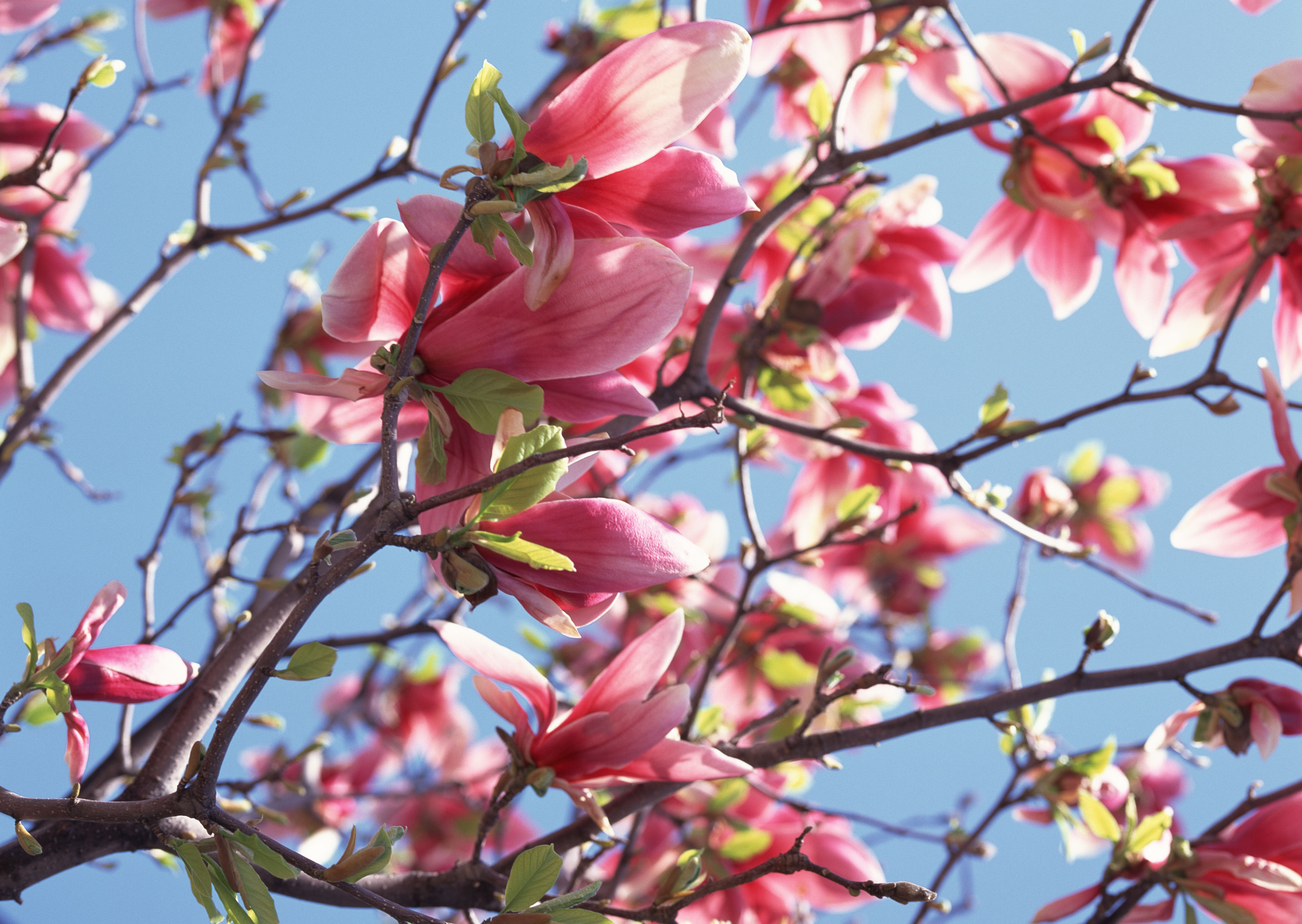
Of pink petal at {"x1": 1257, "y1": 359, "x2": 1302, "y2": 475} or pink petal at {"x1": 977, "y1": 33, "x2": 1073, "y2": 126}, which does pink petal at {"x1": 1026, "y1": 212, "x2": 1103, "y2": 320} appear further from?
pink petal at {"x1": 1257, "y1": 359, "x2": 1302, "y2": 475}

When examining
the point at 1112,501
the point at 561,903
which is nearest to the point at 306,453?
the point at 561,903

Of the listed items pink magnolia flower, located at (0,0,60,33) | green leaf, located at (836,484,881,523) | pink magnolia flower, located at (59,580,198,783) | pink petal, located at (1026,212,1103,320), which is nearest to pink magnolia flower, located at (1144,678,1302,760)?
green leaf, located at (836,484,881,523)

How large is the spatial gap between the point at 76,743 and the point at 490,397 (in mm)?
269

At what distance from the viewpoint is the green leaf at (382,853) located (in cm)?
38

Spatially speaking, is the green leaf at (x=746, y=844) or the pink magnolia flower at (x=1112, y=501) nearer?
the green leaf at (x=746, y=844)

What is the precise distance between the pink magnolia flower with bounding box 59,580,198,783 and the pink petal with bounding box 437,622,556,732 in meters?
0.14

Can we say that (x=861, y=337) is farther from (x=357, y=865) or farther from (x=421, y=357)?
(x=357, y=865)

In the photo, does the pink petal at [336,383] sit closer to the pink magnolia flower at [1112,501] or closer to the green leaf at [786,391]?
the green leaf at [786,391]

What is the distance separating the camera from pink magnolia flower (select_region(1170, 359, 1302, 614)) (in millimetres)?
612

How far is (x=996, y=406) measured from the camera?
2.08ft

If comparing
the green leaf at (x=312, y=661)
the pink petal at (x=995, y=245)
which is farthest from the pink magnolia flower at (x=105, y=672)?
the pink petal at (x=995, y=245)

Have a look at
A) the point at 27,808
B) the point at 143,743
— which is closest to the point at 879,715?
the point at 143,743

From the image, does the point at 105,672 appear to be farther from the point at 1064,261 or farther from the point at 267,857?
the point at 1064,261

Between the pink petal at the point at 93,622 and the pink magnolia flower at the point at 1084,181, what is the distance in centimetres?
72
